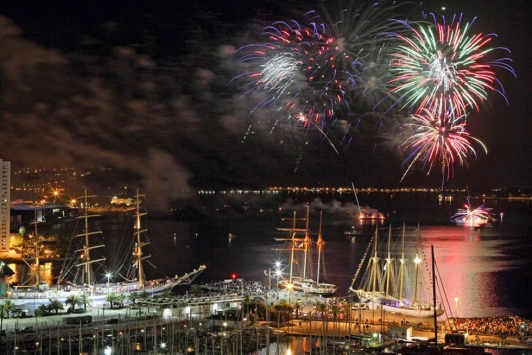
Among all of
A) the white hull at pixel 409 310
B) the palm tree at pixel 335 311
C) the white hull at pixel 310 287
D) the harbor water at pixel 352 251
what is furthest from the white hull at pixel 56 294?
the white hull at pixel 409 310

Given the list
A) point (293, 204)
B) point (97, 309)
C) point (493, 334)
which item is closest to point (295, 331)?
point (493, 334)

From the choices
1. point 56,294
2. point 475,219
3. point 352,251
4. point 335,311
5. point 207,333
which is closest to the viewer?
point 207,333

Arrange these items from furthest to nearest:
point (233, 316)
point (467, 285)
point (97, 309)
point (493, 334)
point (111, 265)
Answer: point (111, 265), point (467, 285), point (97, 309), point (233, 316), point (493, 334)

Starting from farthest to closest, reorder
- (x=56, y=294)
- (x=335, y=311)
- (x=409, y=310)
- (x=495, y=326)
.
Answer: (x=56, y=294), (x=409, y=310), (x=335, y=311), (x=495, y=326)

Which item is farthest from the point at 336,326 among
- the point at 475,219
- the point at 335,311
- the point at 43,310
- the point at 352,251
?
the point at 475,219

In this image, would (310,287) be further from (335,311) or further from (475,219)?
(475,219)

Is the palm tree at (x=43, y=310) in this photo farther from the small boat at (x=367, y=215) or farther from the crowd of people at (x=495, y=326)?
the small boat at (x=367, y=215)

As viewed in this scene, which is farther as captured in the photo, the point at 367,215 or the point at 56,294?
the point at 367,215

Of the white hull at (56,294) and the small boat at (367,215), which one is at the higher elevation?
the small boat at (367,215)

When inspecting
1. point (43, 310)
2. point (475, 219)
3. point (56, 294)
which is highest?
point (475, 219)

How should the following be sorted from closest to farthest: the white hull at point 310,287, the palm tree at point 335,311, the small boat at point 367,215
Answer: the palm tree at point 335,311 < the white hull at point 310,287 < the small boat at point 367,215

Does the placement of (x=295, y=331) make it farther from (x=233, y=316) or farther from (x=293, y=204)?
(x=293, y=204)
